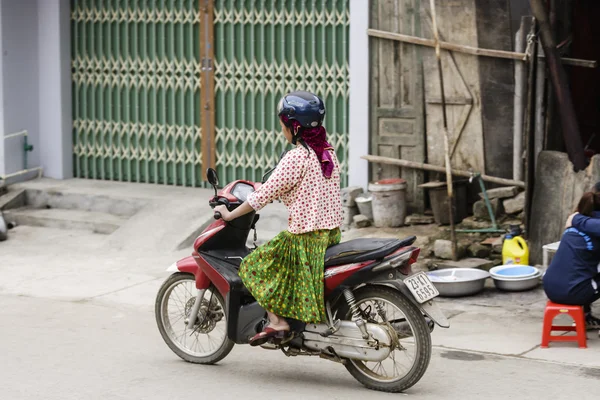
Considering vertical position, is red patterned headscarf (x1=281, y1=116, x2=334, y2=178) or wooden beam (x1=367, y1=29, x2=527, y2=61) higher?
wooden beam (x1=367, y1=29, x2=527, y2=61)

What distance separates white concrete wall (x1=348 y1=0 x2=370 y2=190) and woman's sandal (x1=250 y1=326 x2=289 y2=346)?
476cm

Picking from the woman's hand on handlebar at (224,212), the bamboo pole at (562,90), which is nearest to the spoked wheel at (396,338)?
the woman's hand on handlebar at (224,212)

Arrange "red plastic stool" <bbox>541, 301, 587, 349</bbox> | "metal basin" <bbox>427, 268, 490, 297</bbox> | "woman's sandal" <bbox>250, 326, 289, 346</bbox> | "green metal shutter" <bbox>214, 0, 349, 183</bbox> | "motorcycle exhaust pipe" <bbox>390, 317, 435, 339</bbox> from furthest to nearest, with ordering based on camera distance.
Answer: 1. "green metal shutter" <bbox>214, 0, 349, 183</bbox>
2. "metal basin" <bbox>427, 268, 490, 297</bbox>
3. "red plastic stool" <bbox>541, 301, 587, 349</bbox>
4. "woman's sandal" <bbox>250, 326, 289, 346</bbox>
5. "motorcycle exhaust pipe" <bbox>390, 317, 435, 339</bbox>

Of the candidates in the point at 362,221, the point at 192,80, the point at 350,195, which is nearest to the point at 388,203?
the point at 362,221

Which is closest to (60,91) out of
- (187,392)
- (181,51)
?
(181,51)

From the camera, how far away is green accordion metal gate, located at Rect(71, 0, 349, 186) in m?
11.7

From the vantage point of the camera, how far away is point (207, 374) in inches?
275

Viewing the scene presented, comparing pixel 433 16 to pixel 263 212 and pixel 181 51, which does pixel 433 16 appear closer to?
pixel 263 212

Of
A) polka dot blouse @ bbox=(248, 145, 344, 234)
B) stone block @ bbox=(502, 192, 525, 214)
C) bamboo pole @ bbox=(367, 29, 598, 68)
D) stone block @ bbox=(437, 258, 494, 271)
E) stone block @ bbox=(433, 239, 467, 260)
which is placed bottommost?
stone block @ bbox=(437, 258, 494, 271)

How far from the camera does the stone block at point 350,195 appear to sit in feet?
36.6

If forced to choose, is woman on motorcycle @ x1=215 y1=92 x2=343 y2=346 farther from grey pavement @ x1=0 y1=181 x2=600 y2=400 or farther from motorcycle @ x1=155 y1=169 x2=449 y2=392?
grey pavement @ x1=0 y1=181 x2=600 y2=400

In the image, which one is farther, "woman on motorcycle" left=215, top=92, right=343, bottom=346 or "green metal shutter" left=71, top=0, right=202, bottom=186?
"green metal shutter" left=71, top=0, right=202, bottom=186

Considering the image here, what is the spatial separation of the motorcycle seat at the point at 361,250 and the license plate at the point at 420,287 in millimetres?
195

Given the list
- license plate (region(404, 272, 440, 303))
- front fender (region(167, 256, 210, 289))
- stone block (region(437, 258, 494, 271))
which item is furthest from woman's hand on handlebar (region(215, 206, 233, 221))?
stone block (region(437, 258, 494, 271))
